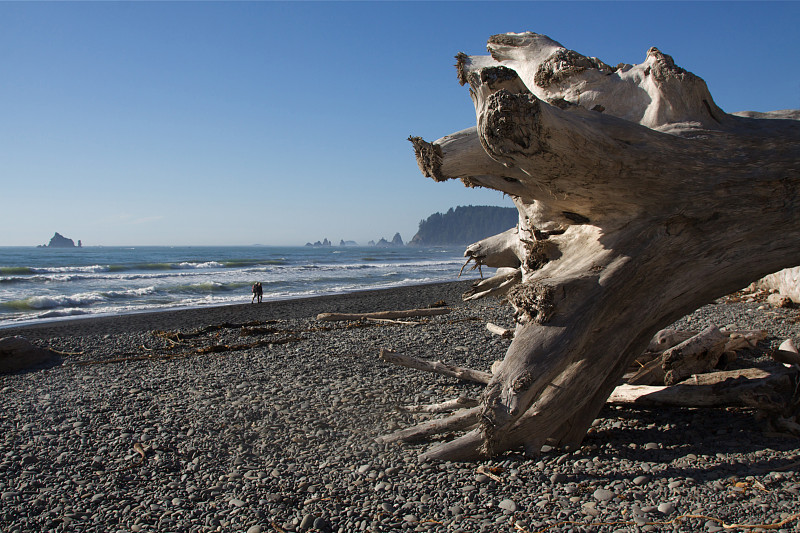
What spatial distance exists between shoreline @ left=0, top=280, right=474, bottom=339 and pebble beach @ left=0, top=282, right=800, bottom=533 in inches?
248

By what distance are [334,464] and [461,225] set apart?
16876cm

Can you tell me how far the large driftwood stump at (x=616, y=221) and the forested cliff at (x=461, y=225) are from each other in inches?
5691

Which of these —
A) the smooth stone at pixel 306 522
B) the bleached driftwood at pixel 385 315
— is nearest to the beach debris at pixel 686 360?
the smooth stone at pixel 306 522

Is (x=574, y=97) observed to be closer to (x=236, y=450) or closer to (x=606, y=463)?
(x=606, y=463)

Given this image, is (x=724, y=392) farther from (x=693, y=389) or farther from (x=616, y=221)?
(x=616, y=221)

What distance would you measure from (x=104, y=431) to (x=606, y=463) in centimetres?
440

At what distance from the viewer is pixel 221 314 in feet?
49.8

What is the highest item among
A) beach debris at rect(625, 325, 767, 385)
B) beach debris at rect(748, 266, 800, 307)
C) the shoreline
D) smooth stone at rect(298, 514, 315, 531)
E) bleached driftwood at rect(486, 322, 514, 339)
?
beach debris at rect(748, 266, 800, 307)

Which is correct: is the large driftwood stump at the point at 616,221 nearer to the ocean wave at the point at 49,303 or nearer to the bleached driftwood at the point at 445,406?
the bleached driftwood at the point at 445,406

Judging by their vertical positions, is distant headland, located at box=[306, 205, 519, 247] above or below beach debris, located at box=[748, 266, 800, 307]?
above

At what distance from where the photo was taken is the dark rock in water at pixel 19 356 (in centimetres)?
781

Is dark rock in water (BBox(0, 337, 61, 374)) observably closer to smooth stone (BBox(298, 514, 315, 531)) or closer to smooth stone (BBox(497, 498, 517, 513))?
smooth stone (BBox(298, 514, 315, 531))

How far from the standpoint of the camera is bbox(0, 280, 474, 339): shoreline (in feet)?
41.0

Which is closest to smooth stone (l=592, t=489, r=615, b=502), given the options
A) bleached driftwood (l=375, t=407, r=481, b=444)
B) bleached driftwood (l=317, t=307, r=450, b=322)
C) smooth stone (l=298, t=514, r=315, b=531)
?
bleached driftwood (l=375, t=407, r=481, b=444)
